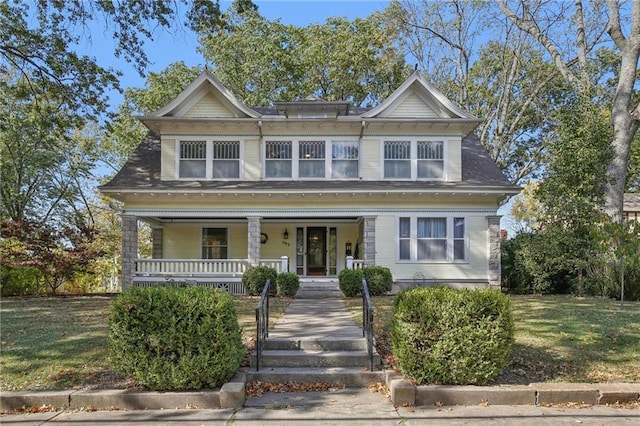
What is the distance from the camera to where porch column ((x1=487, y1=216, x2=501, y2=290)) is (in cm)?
1566

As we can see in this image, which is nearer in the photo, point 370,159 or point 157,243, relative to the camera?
point 370,159

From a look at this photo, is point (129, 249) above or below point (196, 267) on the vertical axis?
above

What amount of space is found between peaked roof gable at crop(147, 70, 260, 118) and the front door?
5.19m

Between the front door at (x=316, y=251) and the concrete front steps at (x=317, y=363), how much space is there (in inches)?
430

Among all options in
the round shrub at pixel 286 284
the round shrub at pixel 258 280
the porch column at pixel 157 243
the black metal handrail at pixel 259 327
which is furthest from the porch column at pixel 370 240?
the black metal handrail at pixel 259 327

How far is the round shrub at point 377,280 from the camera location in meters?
13.2

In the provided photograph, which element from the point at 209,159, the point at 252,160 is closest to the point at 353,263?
the point at 252,160

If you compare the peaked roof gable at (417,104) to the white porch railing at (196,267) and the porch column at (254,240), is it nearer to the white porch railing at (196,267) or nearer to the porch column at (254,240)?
the porch column at (254,240)

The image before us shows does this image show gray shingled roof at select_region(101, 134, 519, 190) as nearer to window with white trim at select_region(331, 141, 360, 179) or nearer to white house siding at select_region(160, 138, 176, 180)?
white house siding at select_region(160, 138, 176, 180)

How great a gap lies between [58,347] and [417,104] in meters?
13.6

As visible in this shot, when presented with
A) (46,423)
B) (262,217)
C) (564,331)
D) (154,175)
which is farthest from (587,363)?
(154,175)

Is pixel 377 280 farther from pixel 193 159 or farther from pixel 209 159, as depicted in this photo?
pixel 193 159

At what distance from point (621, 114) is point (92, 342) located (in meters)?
18.0

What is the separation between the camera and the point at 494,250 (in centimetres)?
1570
